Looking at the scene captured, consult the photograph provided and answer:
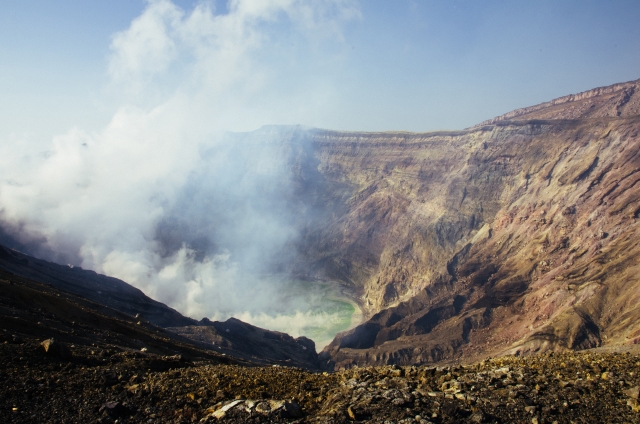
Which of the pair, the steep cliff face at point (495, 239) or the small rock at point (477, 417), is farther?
the steep cliff face at point (495, 239)

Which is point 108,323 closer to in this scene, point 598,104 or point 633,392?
point 633,392

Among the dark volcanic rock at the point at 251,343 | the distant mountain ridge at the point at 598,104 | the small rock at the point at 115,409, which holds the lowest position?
the dark volcanic rock at the point at 251,343

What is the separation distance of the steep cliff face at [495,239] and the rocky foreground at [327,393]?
42656 mm

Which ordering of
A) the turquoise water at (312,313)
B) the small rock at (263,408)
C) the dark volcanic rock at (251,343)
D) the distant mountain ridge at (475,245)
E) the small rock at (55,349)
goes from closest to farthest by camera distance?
the small rock at (263,408) → the small rock at (55,349) → the dark volcanic rock at (251,343) → the distant mountain ridge at (475,245) → the turquoise water at (312,313)

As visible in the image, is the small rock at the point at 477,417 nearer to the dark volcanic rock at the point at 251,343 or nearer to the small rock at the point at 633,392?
the small rock at the point at 633,392

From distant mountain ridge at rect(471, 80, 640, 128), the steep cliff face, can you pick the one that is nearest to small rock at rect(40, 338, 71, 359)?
the steep cliff face

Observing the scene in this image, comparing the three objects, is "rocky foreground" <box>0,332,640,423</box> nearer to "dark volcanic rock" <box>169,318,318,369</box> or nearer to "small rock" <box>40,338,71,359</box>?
"small rock" <box>40,338,71,359</box>

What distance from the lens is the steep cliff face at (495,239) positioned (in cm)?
5844

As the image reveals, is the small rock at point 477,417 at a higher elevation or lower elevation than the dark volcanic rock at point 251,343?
higher

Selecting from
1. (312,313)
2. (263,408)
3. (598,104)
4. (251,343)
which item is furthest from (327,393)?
(598,104)

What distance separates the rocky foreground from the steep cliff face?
42.7 metres

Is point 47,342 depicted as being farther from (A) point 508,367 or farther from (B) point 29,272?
(B) point 29,272

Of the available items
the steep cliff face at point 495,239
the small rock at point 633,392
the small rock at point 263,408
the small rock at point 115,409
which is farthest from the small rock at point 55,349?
the steep cliff face at point 495,239

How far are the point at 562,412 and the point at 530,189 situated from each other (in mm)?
85854
